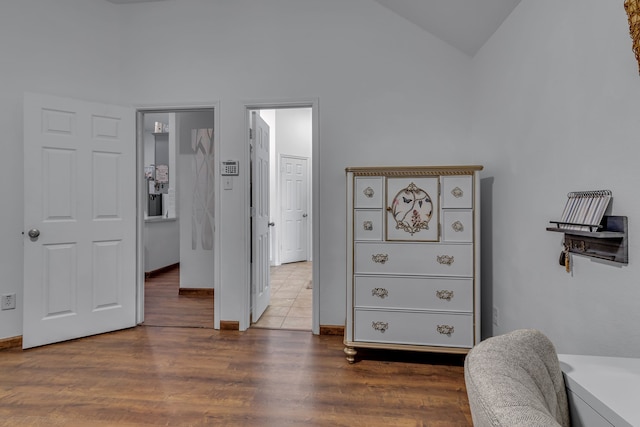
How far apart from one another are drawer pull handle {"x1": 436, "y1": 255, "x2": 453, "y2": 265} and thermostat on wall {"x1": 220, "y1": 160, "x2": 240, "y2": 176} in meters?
1.87

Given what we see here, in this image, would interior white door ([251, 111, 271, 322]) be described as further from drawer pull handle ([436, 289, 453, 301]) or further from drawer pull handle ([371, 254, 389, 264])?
drawer pull handle ([436, 289, 453, 301])

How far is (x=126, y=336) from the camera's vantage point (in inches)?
116

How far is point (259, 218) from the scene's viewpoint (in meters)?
3.34

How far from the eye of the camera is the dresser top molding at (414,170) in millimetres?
2295

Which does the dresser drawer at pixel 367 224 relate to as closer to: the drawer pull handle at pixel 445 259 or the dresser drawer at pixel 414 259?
the dresser drawer at pixel 414 259

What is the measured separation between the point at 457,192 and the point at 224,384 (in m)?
2.00

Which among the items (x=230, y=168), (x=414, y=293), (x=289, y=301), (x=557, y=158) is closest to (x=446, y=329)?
(x=414, y=293)

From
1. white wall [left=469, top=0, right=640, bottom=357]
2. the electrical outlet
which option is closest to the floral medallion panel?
white wall [left=469, top=0, right=640, bottom=357]

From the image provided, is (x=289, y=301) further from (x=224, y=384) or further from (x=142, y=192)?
(x=142, y=192)

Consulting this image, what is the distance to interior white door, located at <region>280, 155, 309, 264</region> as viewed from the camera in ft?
20.7

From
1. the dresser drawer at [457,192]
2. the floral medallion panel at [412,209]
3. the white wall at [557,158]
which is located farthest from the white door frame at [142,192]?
the white wall at [557,158]

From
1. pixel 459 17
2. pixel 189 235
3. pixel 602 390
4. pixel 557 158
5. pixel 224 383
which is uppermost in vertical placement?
pixel 459 17

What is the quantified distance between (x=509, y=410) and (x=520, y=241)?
182 cm

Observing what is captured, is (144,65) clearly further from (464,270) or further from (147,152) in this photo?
(147,152)
